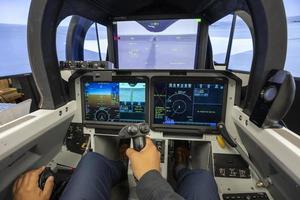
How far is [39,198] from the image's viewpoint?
87 centimetres

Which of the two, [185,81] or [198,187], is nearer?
[198,187]

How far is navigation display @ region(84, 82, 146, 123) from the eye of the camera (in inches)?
51.2

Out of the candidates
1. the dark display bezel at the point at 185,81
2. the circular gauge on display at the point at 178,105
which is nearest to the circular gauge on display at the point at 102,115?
the dark display bezel at the point at 185,81

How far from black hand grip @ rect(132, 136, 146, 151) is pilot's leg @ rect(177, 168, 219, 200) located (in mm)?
298

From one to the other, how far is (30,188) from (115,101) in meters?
0.65

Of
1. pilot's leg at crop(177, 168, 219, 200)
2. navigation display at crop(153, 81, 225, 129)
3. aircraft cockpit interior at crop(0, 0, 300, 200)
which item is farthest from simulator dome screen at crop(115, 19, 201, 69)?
pilot's leg at crop(177, 168, 219, 200)

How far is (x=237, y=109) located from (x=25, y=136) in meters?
1.07

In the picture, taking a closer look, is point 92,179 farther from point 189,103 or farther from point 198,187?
point 189,103

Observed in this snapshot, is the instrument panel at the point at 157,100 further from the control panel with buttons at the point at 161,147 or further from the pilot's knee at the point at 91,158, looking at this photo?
the pilot's knee at the point at 91,158

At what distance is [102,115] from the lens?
1.36m

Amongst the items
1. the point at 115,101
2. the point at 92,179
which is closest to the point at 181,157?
the point at 115,101

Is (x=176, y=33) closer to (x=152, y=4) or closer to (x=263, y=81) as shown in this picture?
(x=152, y=4)

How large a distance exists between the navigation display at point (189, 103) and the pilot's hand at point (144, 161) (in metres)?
0.40

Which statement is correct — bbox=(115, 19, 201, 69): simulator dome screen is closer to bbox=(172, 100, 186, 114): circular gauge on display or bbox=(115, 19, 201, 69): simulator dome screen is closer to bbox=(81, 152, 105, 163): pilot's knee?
bbox=(172, 100, 186, 114): circular gauge on display
